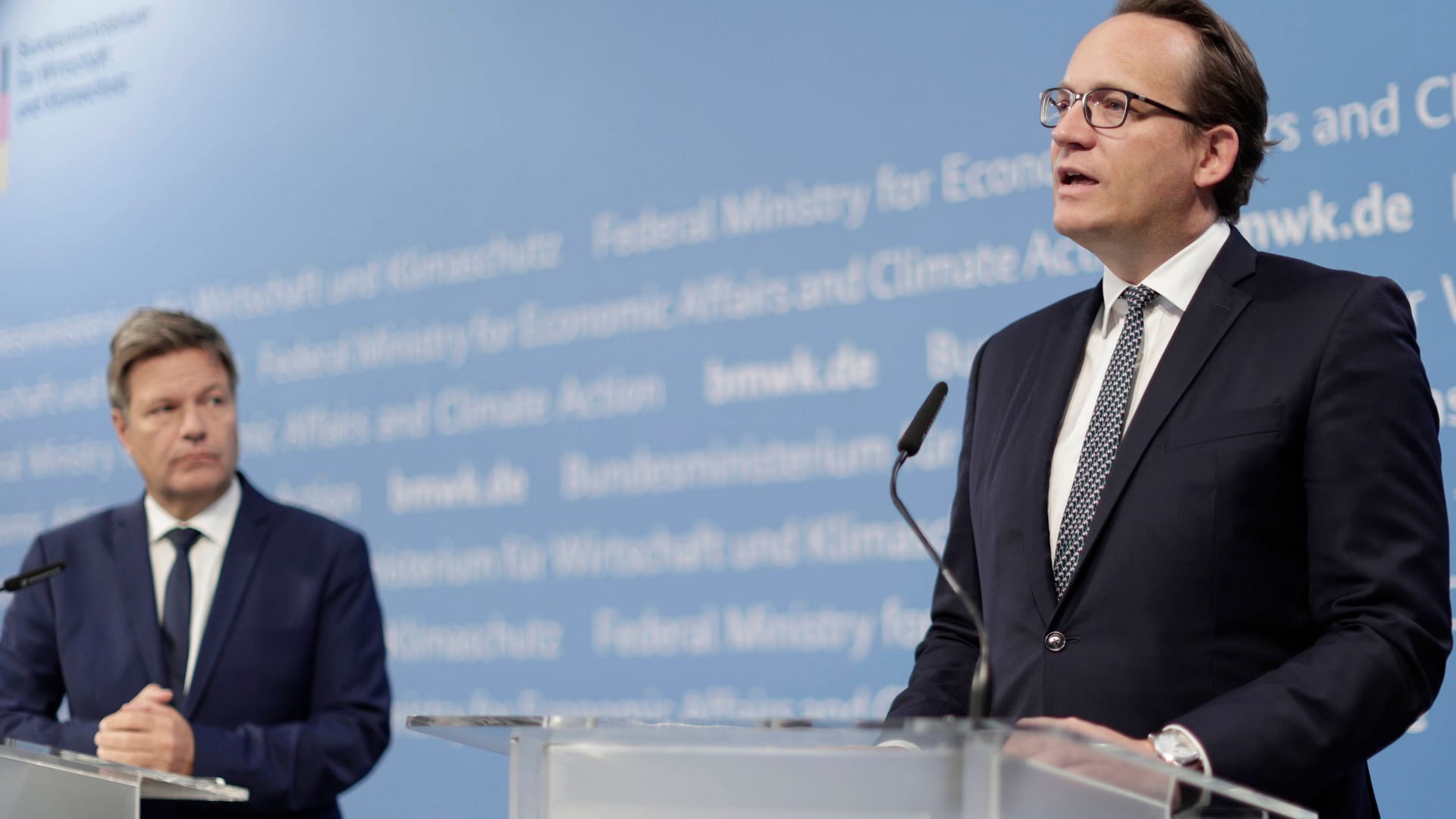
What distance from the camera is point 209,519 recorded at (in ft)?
10.8

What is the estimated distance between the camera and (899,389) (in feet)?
12.0

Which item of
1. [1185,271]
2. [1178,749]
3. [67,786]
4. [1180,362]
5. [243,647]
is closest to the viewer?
[1178,749]

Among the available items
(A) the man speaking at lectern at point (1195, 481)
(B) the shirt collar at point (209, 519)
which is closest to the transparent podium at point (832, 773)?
(A) the man speaking at lectern at point (1195, 481)

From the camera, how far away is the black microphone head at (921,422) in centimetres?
180

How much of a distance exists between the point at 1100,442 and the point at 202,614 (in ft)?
6.34

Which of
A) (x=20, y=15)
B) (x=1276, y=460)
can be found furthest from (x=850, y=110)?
(x=20, y=15)

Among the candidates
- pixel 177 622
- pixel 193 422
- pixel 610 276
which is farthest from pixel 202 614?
pixel 610 276

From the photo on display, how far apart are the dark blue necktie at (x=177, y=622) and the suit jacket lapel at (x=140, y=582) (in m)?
0.02

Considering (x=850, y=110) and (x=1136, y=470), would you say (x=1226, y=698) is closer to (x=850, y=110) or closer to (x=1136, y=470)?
(x=1136, y=470)

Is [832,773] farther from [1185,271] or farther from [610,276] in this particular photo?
[610,276]

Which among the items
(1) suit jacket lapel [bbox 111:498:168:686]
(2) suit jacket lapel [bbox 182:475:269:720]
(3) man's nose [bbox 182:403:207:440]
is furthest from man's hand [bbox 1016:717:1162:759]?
(3) man's nose [bbox 182:403:207:440]

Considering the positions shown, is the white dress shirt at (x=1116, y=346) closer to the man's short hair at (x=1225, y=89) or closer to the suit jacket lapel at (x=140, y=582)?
the man's short hair at (x=1225, y=89)

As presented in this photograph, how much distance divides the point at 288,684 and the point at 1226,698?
1995 mm

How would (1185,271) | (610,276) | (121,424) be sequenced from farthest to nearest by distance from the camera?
(610,276), (121,424), (1185,271)
